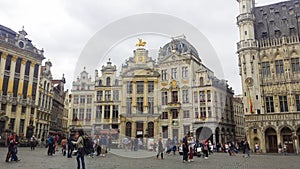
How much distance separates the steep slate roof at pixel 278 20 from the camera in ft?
133

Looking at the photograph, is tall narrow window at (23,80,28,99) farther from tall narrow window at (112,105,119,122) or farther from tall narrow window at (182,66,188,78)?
tall narrow window at (182,66,188,78)

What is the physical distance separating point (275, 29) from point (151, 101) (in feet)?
75.9

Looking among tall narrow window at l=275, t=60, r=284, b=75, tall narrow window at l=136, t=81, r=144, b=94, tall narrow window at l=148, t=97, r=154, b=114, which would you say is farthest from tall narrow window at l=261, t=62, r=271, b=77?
tall narrow window at l=136, t=81, r=144, b=94

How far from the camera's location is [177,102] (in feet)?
140

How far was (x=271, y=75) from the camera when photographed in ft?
128

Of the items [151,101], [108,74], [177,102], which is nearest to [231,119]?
[177,102]

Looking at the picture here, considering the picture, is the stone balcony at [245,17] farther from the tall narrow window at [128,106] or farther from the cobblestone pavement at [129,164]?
the cobblestone pavement at [129,164]

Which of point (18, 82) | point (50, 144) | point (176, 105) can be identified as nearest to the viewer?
point (50, 144)

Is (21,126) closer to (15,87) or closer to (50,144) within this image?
(15,87)

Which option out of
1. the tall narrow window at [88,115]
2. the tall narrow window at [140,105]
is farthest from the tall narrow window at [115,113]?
the tall narrow window at [140,105]

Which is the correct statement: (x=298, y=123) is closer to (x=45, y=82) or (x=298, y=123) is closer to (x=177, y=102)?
(x=177, y=102)

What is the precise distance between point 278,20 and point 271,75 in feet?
33.5

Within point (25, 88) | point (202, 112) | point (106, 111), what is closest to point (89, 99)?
point (106, 111)

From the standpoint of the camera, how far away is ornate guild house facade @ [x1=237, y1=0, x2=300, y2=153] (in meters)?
36.4
